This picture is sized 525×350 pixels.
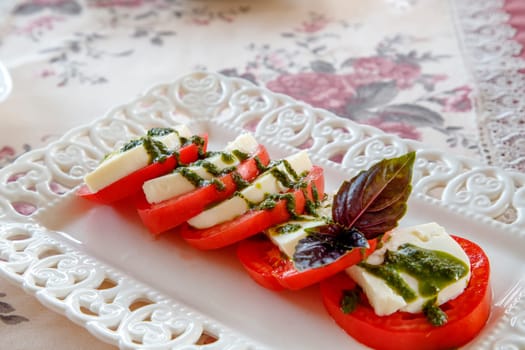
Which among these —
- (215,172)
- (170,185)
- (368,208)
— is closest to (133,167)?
(170,185)

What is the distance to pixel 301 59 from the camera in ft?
12.8

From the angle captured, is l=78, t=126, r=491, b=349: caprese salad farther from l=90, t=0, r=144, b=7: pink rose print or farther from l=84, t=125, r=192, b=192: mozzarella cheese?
l=90, t=0, r=144, b=7: pink rose print

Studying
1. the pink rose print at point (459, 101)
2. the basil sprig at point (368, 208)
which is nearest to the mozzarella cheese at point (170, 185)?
the basil sprig at point (368, 208)

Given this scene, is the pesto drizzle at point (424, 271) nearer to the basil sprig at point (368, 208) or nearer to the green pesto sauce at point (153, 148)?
the basil sprig at point (368, 208)

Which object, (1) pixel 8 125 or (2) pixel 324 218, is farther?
(1) pixel 8 125

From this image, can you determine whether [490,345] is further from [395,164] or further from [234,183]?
[234,183]

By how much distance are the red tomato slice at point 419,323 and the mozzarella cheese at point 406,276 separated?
0.07ft

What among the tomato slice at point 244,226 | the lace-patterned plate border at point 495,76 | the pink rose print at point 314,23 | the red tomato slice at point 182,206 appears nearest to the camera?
the tomato slice at point 244,226

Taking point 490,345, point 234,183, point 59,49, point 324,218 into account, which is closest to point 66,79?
point 59,49

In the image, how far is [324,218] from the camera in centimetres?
231

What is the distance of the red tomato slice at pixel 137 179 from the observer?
2582 mm

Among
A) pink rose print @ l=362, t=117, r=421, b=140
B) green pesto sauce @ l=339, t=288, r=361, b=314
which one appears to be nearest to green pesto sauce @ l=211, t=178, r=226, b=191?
green pesto sauce @ l=339, t=288, r=361, b=314

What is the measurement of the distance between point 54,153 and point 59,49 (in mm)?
1335

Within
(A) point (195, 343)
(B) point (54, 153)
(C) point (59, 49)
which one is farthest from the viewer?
(C) point (59, 49)
